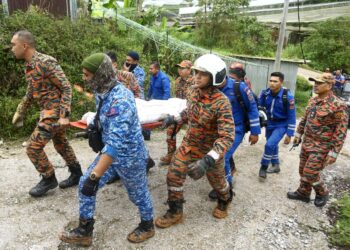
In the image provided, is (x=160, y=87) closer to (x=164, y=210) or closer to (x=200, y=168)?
(x=164, y=210)

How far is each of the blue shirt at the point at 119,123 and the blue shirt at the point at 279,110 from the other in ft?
10.9

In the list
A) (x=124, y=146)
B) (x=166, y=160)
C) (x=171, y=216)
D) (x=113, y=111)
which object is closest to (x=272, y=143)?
(x=166, y=160)

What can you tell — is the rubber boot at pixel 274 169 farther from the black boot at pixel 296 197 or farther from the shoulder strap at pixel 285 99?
the shoulder strap at pixel 285 99

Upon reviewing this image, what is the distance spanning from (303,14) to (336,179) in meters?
27.1

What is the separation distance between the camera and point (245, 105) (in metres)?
4.62

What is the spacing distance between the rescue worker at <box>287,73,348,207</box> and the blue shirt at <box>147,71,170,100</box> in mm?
2919

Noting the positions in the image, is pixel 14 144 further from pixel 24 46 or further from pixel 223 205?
pixel 223 205

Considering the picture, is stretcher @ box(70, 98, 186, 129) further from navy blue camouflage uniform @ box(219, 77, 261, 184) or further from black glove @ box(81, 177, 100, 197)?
black glove @ box(81, 177, 100, 197)

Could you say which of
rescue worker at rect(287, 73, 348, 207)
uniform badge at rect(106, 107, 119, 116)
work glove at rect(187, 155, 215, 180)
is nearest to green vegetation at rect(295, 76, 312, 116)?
rescue worker at rect(287, 73, 348, 207)

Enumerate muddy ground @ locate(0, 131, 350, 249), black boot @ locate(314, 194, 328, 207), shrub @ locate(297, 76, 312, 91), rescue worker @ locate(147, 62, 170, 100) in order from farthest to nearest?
shrub @ locate(297, 76, 312, 91), rescue worker @ locate(147, 62, 170, 100), black boot @ locate(314, 194, 328, 207), muddy ground @ locate(0, 131, 350, 249)

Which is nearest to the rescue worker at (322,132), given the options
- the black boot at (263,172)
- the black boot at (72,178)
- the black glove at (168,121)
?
the black boot at (263,172)

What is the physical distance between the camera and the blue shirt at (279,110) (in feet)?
18.3

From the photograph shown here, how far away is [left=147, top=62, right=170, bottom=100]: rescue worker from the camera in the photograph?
6719 millimetres

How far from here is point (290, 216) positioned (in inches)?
178
